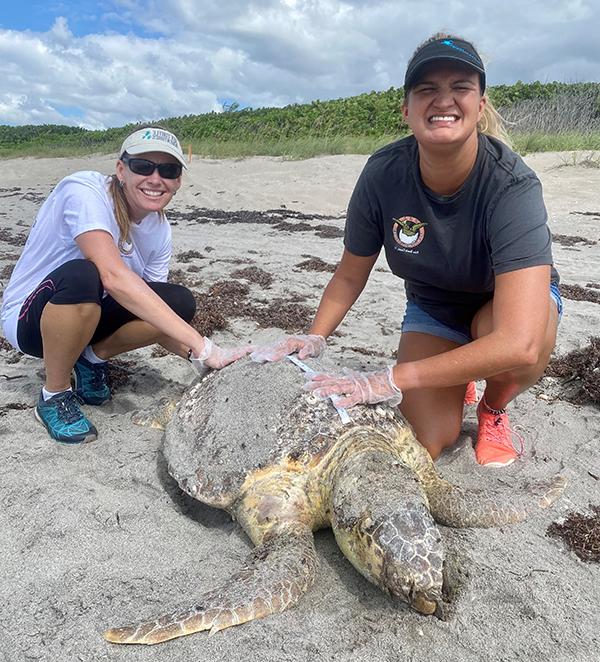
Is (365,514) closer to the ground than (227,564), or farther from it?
farther from it

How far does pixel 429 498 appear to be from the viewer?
212 cm

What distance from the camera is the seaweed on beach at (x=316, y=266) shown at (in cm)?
573

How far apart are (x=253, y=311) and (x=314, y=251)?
233 centimetres

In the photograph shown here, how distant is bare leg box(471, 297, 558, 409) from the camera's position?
246cm

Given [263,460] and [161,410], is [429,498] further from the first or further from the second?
[161,410]

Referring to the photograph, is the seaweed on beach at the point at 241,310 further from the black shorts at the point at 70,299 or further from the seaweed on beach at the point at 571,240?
the seaweed on beach at the point at 571,240

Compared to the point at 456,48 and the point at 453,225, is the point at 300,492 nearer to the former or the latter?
the point at 453,225

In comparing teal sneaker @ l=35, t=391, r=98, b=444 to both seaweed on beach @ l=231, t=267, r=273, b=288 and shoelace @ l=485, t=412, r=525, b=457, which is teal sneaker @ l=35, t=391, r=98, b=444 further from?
seaweed on beach @ l=231, t=267, r=273, b=288

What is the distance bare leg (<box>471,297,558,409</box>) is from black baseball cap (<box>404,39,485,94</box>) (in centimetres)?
99

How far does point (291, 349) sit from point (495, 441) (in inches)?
41.3

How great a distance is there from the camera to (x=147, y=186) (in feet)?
8.70

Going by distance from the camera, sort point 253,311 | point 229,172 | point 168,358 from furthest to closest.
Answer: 1. point 229,172
2. point 253,311
3. point 168,358

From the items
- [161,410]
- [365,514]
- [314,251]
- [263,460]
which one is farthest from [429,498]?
[314,251]

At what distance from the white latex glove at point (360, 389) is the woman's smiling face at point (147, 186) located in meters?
1.22
